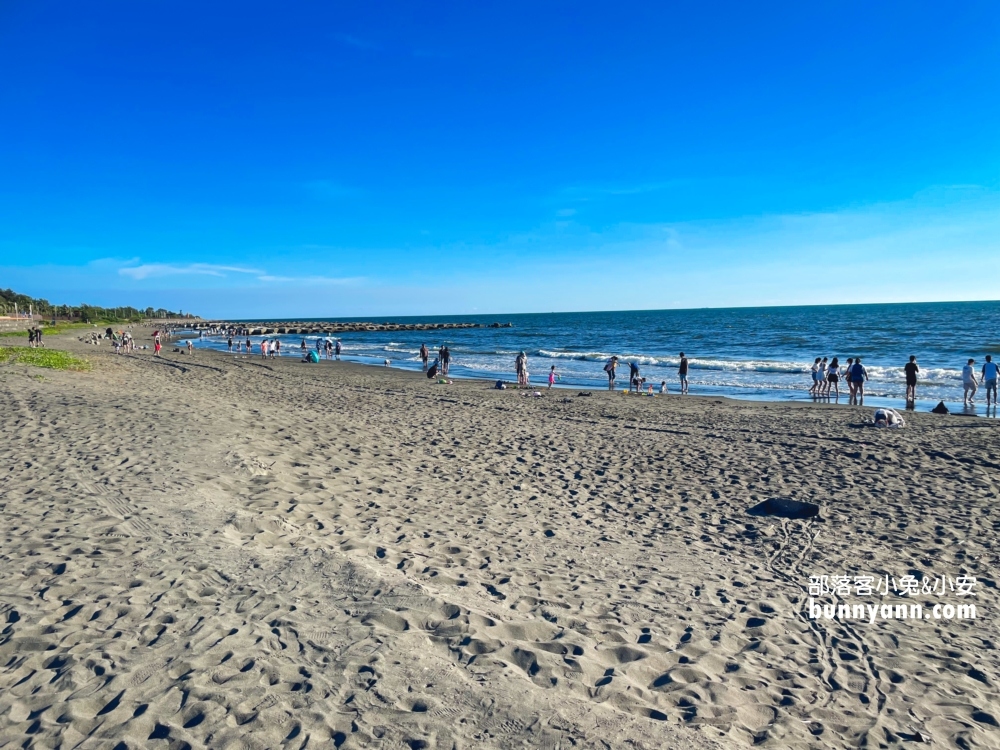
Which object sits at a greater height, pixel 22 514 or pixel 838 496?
pixel 22 514

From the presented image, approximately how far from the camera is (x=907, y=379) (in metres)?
17.5

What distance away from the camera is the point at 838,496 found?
27.4ft

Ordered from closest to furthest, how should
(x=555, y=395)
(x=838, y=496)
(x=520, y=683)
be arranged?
1. (x=520, y=683)
2. (x=838, y=496)
3. (x=555, y=395)

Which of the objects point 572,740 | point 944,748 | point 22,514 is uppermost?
point 22,514

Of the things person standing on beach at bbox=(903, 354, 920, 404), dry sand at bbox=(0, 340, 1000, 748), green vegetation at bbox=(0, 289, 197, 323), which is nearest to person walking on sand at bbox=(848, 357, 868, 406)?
person standing on beach at bbox=(903, 354, 920, 404)

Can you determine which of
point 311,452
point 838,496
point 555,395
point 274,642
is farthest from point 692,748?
point 555,395

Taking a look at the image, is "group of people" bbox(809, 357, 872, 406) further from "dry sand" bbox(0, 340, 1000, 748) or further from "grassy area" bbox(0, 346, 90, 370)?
"grassy area" bbox(0, 346, 90, 370)

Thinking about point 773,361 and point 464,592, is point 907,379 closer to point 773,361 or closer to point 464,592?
point 464,592

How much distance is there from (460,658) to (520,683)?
1.57 ft

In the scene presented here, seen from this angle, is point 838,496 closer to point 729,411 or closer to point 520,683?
point 520,683

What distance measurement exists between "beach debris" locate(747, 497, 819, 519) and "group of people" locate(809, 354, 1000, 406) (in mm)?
11525

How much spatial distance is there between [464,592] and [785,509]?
186 inches

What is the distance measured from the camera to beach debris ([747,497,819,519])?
7523 mm

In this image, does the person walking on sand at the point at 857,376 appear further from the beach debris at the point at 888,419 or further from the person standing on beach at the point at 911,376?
the beach debris at the point at 888,419
